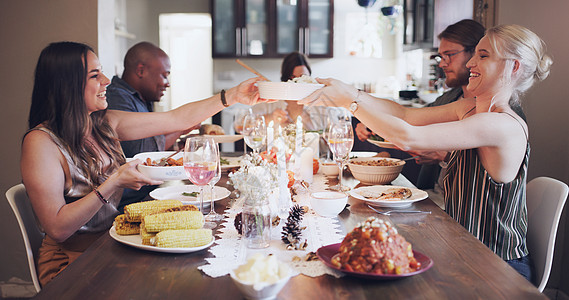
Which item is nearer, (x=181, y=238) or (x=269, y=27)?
(x=181, y=238)

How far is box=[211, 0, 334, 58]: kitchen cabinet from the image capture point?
6.30 metres

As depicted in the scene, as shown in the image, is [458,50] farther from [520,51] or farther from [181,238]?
[181,238]

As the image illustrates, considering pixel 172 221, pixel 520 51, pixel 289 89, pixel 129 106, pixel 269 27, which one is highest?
pixel 269 27

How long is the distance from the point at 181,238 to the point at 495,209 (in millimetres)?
1255

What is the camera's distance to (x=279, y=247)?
4.48 feet

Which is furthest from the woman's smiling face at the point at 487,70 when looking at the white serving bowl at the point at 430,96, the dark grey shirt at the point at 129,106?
the white serving bowl at the point at 430,96

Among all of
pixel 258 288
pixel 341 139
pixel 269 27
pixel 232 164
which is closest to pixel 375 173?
pixel 341 139

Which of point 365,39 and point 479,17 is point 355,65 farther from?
point 479,17

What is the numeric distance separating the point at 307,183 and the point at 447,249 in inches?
36.6

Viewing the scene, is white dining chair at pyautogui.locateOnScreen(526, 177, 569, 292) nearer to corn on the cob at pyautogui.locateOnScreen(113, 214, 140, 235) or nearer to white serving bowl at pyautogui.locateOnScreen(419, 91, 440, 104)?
corn on the cob at pyautogui.locateOnScreen(113, 214, 140, 235)

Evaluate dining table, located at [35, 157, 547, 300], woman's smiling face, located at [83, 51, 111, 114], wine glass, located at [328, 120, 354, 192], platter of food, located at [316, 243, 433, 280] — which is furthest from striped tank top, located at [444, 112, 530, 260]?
woman's smiling face, located at [83, 51, 111, 114]

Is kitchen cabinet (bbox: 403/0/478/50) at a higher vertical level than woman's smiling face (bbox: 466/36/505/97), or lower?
higher

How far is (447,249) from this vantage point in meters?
1.36

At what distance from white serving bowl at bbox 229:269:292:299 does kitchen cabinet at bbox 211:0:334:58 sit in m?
5.60
